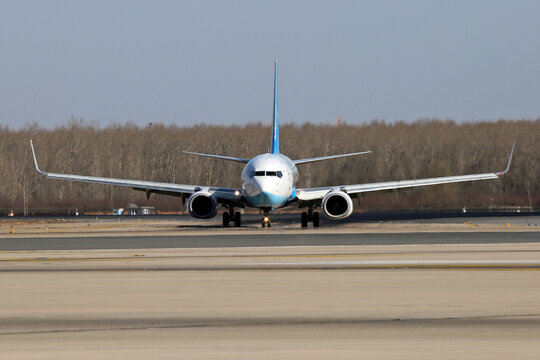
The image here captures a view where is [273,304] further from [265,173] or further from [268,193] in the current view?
[265,173]

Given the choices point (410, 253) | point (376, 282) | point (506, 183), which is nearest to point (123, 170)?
point (506, 183)

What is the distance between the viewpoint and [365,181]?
62.8 metres

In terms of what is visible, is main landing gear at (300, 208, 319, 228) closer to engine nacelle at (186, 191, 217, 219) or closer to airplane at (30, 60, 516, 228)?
airplane at (30, 60, 516, 228)

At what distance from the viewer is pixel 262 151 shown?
106 m

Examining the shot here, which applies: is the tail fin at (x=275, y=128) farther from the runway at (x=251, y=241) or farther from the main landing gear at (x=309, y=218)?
the runway at (x=251, y=241)

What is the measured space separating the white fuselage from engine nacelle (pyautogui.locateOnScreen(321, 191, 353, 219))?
200cm

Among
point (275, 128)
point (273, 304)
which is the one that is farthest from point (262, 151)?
point (273, 304)

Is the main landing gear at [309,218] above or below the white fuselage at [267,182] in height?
below

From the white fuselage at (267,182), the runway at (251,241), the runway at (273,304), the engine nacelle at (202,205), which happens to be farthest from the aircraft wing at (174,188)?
the runway at (273,304)

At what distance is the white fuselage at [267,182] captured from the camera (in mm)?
39844

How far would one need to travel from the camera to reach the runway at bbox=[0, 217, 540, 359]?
922 cm

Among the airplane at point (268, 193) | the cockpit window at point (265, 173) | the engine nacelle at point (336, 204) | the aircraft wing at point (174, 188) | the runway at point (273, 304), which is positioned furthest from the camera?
the aircraft wing at point (174, 188)

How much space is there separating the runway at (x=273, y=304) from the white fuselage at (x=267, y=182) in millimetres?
16182

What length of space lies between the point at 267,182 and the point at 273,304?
2720 centimetres
